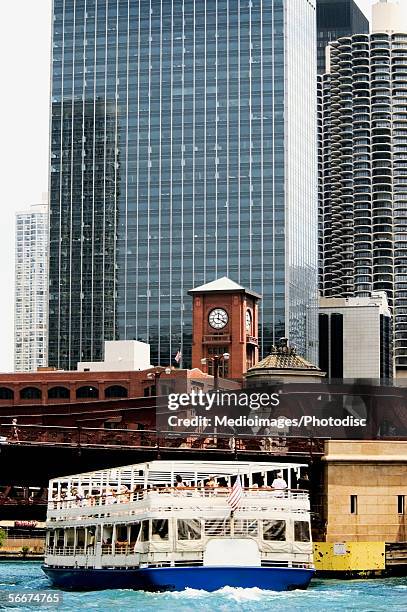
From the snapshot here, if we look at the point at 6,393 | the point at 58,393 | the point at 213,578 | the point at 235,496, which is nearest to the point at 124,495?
the point at 235,496

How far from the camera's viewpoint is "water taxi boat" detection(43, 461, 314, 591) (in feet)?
229

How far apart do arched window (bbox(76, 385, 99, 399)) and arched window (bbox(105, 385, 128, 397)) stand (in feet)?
5.89

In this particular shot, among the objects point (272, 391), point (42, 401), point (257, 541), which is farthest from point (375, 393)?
point (42, 401)

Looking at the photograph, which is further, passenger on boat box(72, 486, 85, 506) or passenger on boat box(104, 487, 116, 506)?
passenger on boat box(72, 486, 85, 506)

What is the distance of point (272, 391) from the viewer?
10381 cm

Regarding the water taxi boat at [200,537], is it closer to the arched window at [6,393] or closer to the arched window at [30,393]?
the arched window at [30,393]

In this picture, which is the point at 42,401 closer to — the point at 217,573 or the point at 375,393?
the point at 375,393

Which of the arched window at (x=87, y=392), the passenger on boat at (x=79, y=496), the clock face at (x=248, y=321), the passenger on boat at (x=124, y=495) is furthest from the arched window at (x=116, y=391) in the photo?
the passenger on boat at (x=79, y=496)

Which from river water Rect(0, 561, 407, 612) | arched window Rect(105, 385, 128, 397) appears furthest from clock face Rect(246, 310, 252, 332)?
river water Rect(0, 561, 407, 612)

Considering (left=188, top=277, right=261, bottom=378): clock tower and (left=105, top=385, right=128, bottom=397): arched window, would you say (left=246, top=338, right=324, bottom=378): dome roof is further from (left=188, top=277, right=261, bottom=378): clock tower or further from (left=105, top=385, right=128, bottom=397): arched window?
(left=188, top=277, right=261, bottom=378): clock tower

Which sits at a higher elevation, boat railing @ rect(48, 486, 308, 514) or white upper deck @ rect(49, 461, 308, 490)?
white upper deck @ rect(49, 461, 308, 490)

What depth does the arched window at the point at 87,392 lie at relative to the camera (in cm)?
15988

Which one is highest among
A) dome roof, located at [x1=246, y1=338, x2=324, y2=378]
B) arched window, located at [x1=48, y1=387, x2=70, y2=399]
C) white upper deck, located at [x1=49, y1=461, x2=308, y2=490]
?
dome roof, located at [x1=246, y1=338, x2=324, y2=378]

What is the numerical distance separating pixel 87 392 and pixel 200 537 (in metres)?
91.1
